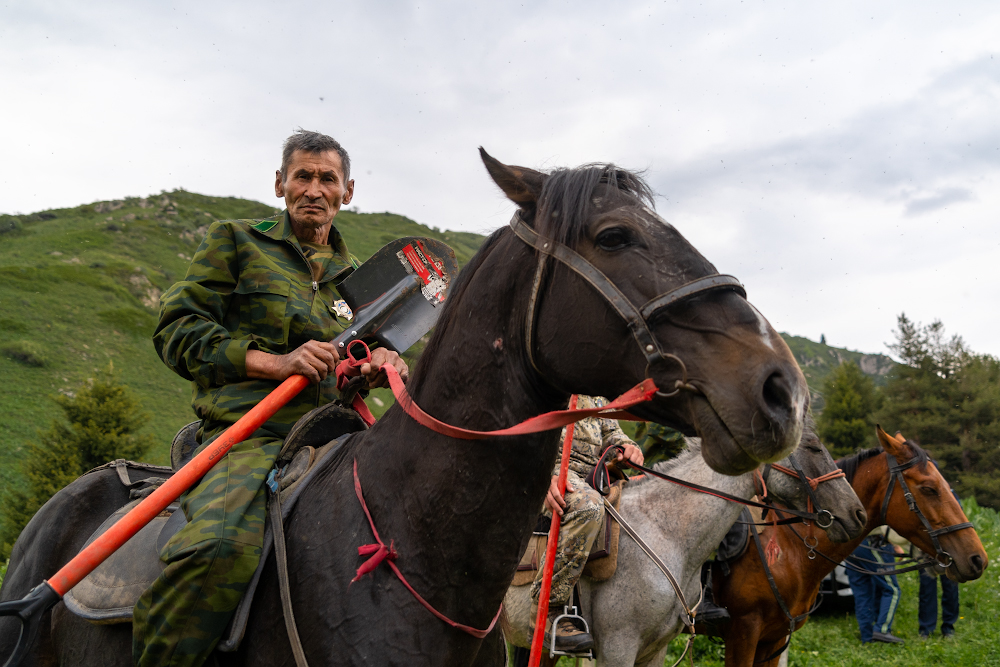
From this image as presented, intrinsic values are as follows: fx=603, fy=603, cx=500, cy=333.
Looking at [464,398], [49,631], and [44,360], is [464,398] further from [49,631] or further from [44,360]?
[44,360]

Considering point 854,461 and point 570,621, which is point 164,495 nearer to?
point 570,621

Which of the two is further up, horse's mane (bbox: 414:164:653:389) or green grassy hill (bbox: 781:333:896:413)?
green grassy hill (bbox: 781:333:896:413)

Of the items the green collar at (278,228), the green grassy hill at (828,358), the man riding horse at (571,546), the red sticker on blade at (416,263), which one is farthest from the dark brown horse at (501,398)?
the green grassy hill at (828,358)

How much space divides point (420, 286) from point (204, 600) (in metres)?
1.61

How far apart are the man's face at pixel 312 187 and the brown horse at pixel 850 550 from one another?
18.0ft

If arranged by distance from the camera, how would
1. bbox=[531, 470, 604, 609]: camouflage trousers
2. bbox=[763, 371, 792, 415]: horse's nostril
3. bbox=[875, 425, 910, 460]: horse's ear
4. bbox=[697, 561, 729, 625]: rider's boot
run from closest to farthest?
bbox=[763, 371, 792, 415]: horse's nostril → bbox=[531, 470, 604, 609]: camouflage trousers → bbox=[697, 561, 729, 625]: rider's boot → bbox=[875, 425, 910, 460]: horse's ear

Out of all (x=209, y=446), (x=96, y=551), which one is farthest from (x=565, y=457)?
(x=96, y=551)

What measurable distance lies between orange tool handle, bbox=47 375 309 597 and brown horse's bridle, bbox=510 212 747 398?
3.60 ft

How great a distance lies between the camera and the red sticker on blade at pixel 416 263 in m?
3.02

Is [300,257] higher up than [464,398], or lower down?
higher up

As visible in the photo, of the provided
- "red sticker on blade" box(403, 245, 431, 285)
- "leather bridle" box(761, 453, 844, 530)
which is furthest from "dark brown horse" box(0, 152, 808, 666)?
"leather bridle" box(761, 453, 844, 530)

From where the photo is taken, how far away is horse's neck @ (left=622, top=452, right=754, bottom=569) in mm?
5012

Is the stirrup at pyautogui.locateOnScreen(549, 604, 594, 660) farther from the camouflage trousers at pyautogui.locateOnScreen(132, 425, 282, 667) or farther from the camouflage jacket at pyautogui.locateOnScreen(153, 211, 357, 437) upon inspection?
the camouflage trousers at pyautogui.locateOnScreen(132, 425, 282, 667)

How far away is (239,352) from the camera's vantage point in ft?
8.28
